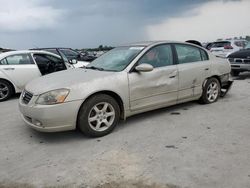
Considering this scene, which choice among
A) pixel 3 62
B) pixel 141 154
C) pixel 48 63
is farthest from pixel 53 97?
pixel 48 63

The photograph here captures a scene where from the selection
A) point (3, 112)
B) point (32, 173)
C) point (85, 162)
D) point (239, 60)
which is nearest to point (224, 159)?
point (85, 162)

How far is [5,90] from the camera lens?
7887mm

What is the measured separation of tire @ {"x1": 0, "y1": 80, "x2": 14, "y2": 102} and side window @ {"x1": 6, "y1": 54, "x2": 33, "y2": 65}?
1.99 ft

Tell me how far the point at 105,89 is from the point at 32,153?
1473 millimetres

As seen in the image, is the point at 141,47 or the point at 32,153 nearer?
the point at 32,153

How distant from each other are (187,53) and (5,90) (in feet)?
16.9

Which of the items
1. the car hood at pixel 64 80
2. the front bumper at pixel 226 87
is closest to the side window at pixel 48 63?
the car hood at pixel 64 80

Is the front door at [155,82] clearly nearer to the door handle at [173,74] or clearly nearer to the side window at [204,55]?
the door handle at [173,74]

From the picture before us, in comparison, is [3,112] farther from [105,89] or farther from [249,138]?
[249,138]

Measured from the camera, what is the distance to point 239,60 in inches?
404

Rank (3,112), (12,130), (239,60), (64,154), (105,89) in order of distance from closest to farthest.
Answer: (64,154) → (105,89) → (12,130) → (3,112) → (239,60)

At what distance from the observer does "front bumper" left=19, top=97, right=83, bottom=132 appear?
419 centimetres

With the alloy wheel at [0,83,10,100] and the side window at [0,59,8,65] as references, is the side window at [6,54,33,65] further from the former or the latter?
the alloy wheel at [0,83,10,100]

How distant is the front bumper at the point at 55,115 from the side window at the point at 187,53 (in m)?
2.47
